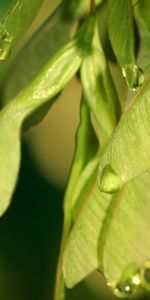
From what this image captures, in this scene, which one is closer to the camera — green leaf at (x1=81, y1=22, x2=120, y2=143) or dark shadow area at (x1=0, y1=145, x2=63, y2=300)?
green leaf at (x1=81, y1=22, x2=120, y2=143)

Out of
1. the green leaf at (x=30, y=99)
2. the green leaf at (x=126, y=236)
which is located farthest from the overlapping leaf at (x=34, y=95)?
the green leaf at (x=126, y=236)

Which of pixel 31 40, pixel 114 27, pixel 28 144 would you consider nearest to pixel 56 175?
pixel 28 144

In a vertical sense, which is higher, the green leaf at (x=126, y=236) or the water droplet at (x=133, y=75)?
the water droplet at (x=133, y=75)

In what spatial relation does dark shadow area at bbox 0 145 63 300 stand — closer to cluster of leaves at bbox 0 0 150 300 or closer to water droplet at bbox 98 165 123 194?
cluster of leaves at bbox 0 0 150 300

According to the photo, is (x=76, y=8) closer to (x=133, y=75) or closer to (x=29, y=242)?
(x=133, y=75)

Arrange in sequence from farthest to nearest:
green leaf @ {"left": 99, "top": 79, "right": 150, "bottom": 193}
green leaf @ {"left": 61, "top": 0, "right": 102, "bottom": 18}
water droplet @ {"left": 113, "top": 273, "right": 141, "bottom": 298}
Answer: green leaf @ {"left": 61, "top": 0, "right": 102, "bottom": 18} < water droplet @ {"left": 113, "top": 273, "right": 141, "bottom": 298} < green leaf @ {"left": 99, "top": 79, "right": 150, "bottom": 193}

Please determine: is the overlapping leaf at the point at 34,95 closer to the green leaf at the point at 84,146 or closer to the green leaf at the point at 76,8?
the green leaf at the point at 84,146

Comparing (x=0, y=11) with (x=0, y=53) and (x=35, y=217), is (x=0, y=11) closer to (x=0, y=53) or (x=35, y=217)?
(x=0, y=53)

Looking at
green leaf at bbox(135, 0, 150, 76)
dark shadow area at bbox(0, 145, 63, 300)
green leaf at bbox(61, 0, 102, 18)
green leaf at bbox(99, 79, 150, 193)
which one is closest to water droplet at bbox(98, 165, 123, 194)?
green leaf at bbox(99, 79, 150, 193)
